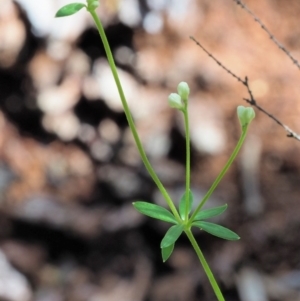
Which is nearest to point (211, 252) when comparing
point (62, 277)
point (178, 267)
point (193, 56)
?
point (178, 267)

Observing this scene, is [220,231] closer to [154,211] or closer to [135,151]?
[154,211]

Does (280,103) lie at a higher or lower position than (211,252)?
higher

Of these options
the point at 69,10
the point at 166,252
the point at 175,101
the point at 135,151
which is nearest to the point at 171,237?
the point at 166,252

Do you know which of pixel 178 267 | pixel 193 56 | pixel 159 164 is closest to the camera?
pixel 178 267

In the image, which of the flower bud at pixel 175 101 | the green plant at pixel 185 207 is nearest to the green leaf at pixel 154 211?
the green plant at pixel 185 207

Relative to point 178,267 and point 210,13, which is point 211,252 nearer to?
point 178,267

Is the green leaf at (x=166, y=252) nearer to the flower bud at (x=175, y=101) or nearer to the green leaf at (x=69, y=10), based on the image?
the flower bud at (x=175, y=101)

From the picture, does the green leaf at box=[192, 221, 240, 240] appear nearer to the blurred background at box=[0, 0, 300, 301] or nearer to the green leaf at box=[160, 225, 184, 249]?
the green leaf at box=[160, 225, 184, 249]

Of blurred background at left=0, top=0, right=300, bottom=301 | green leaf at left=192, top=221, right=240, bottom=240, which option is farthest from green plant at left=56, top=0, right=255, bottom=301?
blurred background at left=0, top=0, right=300, bottom=301
